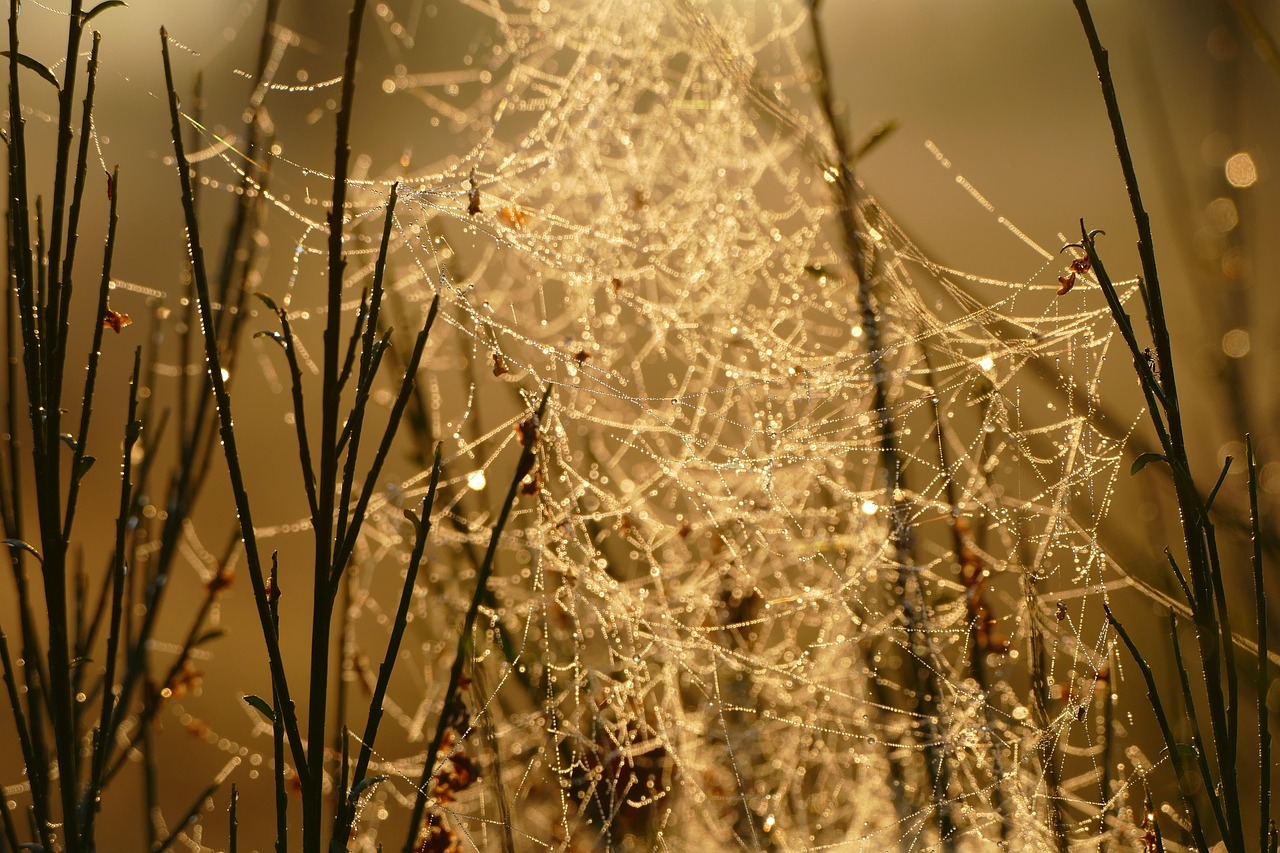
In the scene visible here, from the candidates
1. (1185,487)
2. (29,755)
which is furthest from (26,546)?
(1185,487)

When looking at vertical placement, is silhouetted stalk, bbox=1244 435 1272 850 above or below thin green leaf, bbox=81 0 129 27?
below

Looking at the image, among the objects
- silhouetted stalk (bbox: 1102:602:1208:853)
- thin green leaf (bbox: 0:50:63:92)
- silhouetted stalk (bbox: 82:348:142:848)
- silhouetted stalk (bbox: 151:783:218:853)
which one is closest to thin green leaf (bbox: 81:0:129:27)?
thin green leaf (bbox: 0:50:63:92)

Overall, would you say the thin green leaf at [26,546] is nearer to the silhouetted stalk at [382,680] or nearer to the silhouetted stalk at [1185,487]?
the silhouetted stalk at [382,680]

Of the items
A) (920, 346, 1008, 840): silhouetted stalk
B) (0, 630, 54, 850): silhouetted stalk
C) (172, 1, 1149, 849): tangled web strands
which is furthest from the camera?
(172, 1, 1149, 849): tangled web strands

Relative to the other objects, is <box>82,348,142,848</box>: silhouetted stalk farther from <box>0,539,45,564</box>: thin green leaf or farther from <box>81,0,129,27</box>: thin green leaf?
<box>81,0,129,27</box>: thin green leaf

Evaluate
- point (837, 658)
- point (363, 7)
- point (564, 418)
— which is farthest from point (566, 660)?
point (363, 7)
